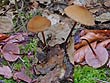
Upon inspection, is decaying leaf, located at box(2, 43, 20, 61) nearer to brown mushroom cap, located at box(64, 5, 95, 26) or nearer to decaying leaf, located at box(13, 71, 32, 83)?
decaying leaf, located at box(13, 71, 32, 83)

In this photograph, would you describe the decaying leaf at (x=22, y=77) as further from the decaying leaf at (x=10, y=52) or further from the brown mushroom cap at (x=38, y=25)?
the brown mushroom cap at (x=38, y=25)

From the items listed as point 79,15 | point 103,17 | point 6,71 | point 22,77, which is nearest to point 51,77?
point 22,77

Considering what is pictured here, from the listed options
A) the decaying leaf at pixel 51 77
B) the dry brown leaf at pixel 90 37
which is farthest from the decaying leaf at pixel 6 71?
the dry brown leaf at pixel 90 37

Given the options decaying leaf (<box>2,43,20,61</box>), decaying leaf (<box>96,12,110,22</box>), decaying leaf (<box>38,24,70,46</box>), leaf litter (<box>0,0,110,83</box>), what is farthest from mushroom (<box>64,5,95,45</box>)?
decaying leaf (<box>96,12,110,22</box>)

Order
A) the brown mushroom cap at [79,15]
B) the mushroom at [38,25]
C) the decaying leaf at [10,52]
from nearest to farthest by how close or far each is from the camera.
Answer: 1. the brown mushroom cap at [79,15]
2. the mushroom at [38,25]
3. the decaying leaf at [10,52]

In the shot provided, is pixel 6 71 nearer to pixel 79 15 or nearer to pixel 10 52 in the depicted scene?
pixel 10 52

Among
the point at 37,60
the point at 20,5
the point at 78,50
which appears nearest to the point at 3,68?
the point at 37,60
